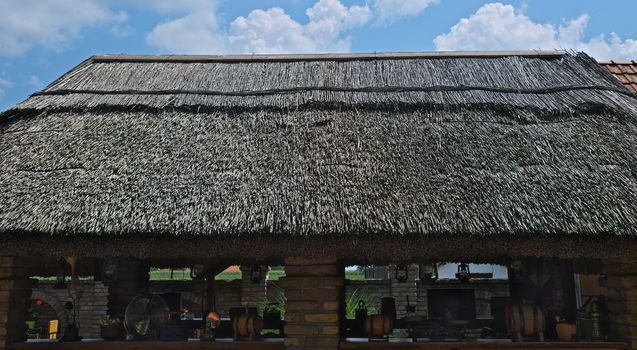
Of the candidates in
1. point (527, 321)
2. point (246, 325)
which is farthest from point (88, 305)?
point (527, 321)

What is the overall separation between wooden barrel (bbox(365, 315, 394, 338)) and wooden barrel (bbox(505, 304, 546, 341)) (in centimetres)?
123

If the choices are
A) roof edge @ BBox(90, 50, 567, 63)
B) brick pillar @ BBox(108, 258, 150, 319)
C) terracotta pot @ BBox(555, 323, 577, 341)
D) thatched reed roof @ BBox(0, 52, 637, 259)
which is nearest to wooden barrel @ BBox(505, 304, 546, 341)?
terracotta pot @ BBox(555, 323, 577, 341)

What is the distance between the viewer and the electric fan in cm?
526

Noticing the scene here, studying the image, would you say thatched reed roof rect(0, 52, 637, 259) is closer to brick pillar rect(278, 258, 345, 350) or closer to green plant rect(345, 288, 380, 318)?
brick pillar rect(278, 258, 345, 350)

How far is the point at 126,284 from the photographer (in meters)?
7.43

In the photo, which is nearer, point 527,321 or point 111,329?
point 527,321

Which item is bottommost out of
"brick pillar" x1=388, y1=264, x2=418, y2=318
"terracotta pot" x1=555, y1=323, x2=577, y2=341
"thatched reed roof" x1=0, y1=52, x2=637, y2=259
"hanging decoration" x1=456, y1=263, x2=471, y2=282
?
"terracotta pot" x1=555, y1=323, x2=577, y2=341

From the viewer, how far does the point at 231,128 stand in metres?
5.43

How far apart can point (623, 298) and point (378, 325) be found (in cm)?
232

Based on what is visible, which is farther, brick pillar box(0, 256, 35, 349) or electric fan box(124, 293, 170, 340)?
electric fan box(124, 293, 170, 340)

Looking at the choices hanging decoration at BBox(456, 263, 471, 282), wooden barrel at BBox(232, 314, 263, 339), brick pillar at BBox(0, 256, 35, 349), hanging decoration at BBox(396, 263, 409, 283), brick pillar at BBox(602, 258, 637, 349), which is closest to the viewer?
brick pillar at BBox(602, 258, 637, 349)

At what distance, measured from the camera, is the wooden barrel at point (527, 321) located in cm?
489

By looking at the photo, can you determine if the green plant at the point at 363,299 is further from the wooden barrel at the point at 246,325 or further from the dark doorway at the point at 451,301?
the wooden barrel at the point at 246,325

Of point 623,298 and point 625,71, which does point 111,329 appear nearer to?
point 623,298
